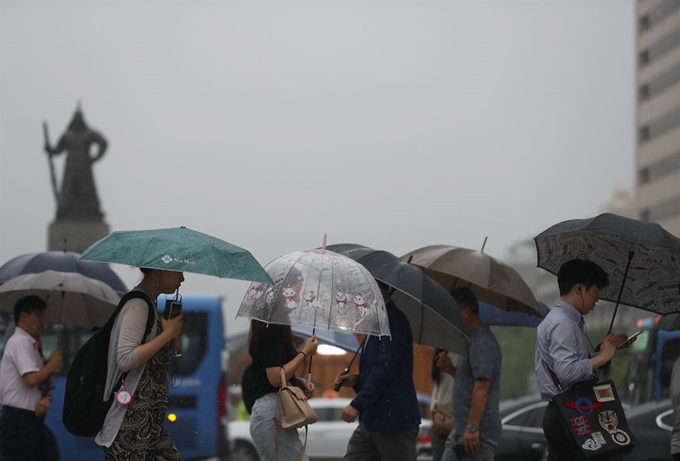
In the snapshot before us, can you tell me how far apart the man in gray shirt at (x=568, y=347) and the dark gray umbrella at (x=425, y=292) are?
2.58ft

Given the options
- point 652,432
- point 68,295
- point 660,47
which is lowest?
point 652,432

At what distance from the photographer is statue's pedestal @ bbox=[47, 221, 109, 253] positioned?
10250 millimetres

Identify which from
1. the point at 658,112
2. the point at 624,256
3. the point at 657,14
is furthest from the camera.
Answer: the point at 658,112

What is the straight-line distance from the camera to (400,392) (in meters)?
5.55

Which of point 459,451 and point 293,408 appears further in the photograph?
point 459,451

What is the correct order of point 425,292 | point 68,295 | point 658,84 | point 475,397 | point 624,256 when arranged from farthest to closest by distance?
point 658,84
point 68,295
point 475,397
point 425,292
point 624,256

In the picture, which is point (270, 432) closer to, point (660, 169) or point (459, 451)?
point (459, 451)

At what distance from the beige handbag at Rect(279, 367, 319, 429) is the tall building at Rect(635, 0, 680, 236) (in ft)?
26.0

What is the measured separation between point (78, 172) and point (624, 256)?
671 centimetres

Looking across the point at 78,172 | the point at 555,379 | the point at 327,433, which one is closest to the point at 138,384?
the point at 555,379

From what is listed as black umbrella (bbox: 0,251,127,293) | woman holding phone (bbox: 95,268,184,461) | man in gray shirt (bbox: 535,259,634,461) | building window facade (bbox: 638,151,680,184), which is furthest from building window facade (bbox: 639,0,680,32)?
woman holding phone (bbox: 95,268,184,461)

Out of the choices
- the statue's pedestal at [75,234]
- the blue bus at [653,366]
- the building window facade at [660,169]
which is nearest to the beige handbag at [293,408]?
the statue's pedestal at [75,234]

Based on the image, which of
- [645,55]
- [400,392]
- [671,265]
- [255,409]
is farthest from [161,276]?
[645,55]

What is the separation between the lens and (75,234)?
10.4 meters
